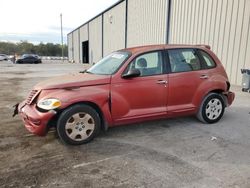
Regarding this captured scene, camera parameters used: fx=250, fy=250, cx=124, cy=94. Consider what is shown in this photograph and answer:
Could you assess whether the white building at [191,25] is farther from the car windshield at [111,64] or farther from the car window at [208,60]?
the car windshield at [111,64]

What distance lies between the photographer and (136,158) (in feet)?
12.6

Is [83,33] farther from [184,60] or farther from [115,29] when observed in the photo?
[184,60]

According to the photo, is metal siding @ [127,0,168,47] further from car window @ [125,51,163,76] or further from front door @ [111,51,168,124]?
front door @ [111,51,168,124]

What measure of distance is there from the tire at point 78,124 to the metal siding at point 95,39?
1135 inches

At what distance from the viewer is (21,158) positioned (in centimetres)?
386

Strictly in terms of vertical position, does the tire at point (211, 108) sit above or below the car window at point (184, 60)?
below

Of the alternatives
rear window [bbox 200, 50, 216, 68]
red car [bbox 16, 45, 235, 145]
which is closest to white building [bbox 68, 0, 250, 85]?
rear window [bbox 200, 50, 216, 68]

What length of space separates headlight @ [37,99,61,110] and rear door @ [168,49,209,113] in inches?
86.7

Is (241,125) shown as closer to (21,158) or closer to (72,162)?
(72,162)

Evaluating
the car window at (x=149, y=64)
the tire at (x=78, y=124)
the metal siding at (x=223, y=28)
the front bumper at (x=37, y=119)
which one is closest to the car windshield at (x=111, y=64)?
the car window at (x=149, y=64)

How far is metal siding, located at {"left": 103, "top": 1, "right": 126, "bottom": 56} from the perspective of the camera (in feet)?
77.8

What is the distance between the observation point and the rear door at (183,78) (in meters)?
5.04

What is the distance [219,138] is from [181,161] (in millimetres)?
1338

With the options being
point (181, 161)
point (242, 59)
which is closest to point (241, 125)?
point (181, 161)
